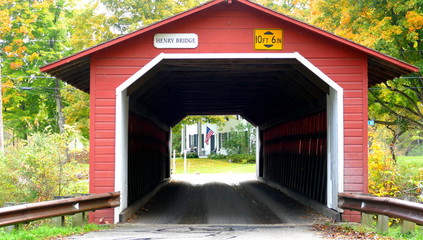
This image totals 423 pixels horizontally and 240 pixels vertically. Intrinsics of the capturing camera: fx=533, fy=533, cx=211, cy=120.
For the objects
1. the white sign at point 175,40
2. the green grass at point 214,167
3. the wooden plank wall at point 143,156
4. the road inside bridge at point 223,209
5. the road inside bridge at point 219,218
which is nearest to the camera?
the road inside bridge at point 219,218

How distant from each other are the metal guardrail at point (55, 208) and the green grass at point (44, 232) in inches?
7.3

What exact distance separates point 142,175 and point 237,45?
6159 mm

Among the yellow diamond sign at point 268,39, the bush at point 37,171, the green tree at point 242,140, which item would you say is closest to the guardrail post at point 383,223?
the yellow diamond sign at point 268,39

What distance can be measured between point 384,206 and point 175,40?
5090mm

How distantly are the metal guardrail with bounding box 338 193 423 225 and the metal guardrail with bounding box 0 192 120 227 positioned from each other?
4.33m

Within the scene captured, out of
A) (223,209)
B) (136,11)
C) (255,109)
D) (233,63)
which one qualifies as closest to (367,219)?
(233,63)

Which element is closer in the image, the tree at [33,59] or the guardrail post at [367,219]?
the guardrail post at [367,219]

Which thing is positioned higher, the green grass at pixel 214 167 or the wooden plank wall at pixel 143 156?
the wooden plank wall at pixel 143 156

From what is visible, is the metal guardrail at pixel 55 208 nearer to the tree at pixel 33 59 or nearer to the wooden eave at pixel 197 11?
the wooden eave at pixel 197 11

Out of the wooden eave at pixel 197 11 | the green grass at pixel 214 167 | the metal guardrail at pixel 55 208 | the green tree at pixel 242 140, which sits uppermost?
the wooden eave at pixel 197 11

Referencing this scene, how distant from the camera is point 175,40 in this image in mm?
→ 10633

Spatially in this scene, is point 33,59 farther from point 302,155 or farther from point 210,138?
point 210,138

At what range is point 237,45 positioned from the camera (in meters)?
10.7

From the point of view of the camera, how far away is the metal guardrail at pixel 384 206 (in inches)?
279
